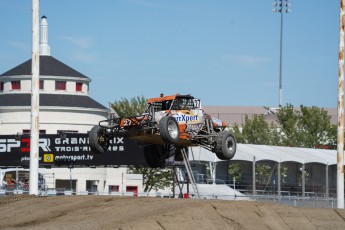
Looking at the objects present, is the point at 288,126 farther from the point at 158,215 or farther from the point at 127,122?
the point at 158,215

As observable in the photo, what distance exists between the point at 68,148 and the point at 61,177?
1798 centimetres

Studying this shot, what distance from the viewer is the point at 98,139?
32.8m

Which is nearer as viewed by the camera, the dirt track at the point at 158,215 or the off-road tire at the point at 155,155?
the dirt track at the point at 158,215

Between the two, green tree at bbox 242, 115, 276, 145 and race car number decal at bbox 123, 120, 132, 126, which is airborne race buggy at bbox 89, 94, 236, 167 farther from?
green tree at bbox 242, 115, 276, 145

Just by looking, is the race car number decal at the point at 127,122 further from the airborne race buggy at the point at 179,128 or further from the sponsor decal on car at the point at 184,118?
the sponsor decal on car at the point at 184,118

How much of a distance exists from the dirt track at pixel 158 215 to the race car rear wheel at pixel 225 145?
25.4 feet

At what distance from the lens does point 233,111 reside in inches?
5881

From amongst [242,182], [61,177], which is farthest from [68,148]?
[61,177]

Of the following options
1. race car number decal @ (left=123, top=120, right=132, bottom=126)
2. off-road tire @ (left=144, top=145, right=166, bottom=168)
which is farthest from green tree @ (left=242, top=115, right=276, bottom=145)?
race car number decal @ (left=123, top=120, right=132, bottom=126)

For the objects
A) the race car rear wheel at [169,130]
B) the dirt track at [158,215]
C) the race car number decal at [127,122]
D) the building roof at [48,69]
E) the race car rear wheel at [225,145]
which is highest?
the building roof at [48,69]

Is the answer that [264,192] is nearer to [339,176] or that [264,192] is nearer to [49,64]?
[339,176]

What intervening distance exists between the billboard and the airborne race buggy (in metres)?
18.3

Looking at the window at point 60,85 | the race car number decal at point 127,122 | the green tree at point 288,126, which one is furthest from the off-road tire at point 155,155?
the green tree at point 288,126

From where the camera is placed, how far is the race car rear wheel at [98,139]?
3269 centimetres
